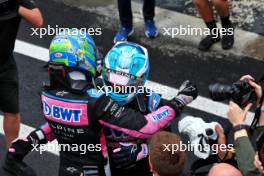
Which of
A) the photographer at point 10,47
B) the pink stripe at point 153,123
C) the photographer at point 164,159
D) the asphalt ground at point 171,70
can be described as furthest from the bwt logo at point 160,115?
the asphalt ground at point 171,70

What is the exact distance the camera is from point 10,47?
446cm

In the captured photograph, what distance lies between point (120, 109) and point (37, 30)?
3.68 meters

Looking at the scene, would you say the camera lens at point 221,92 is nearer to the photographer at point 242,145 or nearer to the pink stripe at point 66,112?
the photographer at point 242,145

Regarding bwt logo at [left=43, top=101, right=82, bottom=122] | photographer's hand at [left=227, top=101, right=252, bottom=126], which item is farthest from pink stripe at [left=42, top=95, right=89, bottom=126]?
photographer's hand at [left=227, top=101, right=252, bottom=126]

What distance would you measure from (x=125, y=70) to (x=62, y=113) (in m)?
0.47

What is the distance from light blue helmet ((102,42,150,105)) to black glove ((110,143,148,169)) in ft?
0.99

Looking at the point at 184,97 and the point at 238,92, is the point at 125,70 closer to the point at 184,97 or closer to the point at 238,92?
the point at 184,97

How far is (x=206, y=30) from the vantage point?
6.72m

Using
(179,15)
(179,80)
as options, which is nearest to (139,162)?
(179,80)

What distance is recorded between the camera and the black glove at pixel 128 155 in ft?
11.9

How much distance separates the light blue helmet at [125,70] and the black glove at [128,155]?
30 centimetres

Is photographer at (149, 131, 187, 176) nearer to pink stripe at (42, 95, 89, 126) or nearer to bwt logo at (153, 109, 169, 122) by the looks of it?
bwt logo at (153, 109, 169, 122)

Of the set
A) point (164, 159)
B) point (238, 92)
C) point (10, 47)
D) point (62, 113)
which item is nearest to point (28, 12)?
point (10, 47)

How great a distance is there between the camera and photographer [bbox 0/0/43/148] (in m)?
4.23
